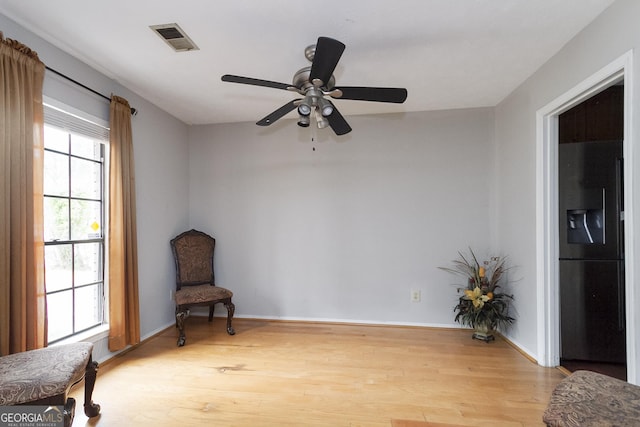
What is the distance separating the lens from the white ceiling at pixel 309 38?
1.79 m

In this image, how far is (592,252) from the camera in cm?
245

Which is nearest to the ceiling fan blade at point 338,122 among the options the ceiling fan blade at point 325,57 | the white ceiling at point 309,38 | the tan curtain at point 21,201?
the ceiling fan blade at point 325,57

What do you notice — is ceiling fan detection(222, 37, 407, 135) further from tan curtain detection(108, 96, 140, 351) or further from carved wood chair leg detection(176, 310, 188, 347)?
carved wood chair leg detection(176, 310, 188, 347)

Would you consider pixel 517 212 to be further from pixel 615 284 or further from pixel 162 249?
pixel 162 249

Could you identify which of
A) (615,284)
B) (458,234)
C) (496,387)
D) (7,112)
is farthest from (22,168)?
(615,284)

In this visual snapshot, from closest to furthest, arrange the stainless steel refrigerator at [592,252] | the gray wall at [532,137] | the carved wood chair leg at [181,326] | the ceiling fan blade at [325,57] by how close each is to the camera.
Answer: the ceiling fan blade at [325,57], the gray wall at [532,137], the stainless steel refrigerator at [592,252], the carved wood chair leg at [181,326]

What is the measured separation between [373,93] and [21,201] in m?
2.29

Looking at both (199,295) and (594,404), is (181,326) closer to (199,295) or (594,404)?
(199,295)

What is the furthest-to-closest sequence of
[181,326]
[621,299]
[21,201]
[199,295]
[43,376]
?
[199,295]
[181,326]
[621,299]
[21,201]
[43,376]

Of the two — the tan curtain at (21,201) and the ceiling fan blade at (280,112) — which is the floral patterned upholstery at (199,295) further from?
the ceiling fan blade at (280,112)

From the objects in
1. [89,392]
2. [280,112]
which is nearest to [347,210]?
[280,112]

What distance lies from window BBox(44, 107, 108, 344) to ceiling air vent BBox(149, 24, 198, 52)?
1.00 meters

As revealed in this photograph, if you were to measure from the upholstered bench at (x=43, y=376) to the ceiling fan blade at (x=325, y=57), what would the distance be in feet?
6.73

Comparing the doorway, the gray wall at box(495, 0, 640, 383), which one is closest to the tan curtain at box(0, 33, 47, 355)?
the gray wall at box(495, 0, 640, 383)
